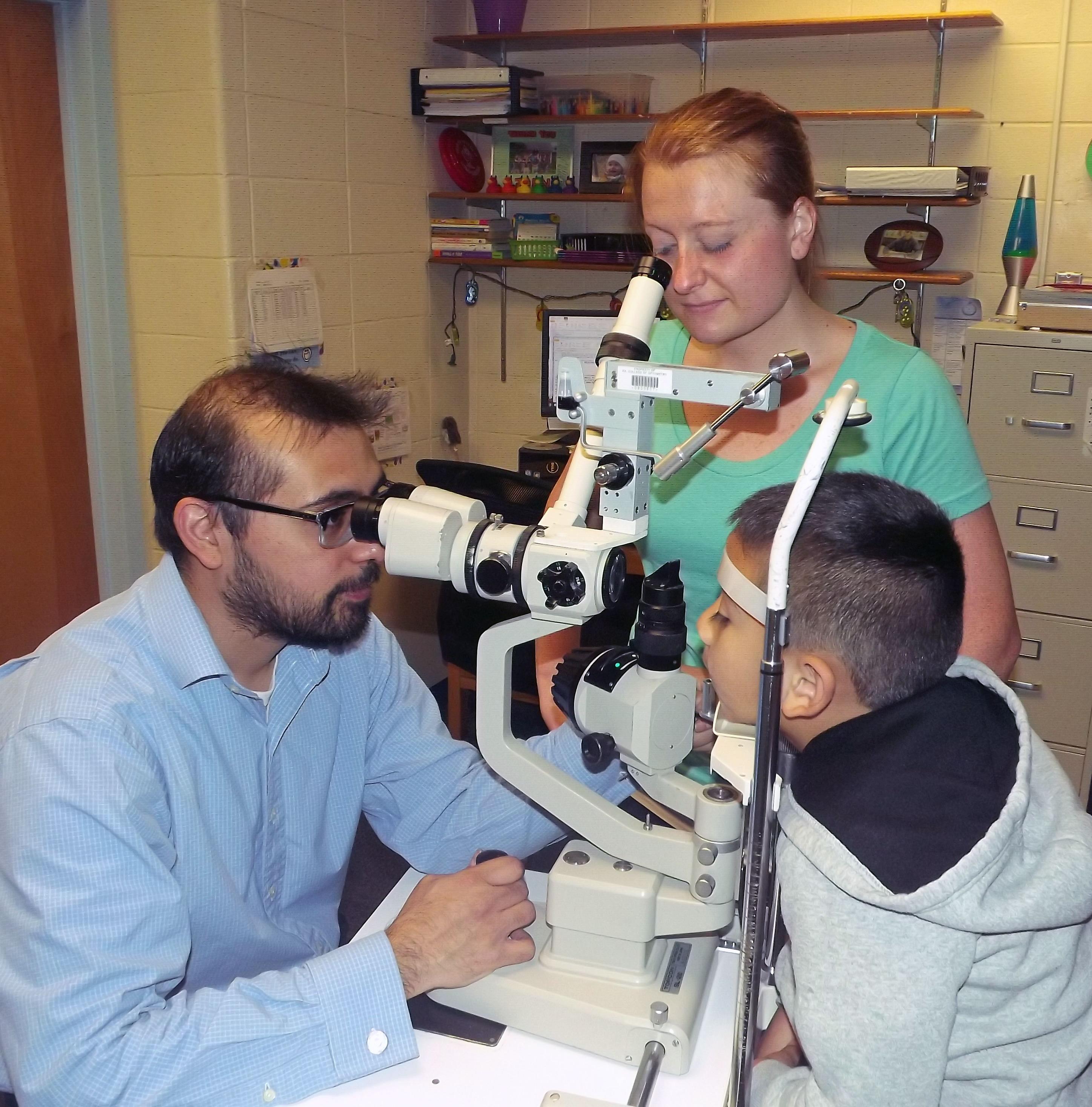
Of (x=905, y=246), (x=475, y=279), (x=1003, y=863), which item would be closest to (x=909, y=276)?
(x=905, y=246)

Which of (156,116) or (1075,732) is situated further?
(1075,732)

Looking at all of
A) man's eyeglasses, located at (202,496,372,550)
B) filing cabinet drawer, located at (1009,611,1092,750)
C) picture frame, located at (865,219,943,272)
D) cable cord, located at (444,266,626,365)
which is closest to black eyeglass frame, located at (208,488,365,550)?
man's eyeglasses, located at (202,496,372,550)

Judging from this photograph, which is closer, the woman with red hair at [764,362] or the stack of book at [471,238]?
the woman with red hair at [764,362]

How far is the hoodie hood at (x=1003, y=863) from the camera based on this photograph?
3.05 ft

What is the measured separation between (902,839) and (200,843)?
733 millimetres

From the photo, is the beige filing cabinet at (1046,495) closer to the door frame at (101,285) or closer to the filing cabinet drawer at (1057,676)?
the filing cabinet drawer at (1057,676)

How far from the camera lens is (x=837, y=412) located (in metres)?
0.81

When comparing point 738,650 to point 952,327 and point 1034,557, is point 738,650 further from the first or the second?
point 952,327

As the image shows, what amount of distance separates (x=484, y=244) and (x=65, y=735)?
109 inches

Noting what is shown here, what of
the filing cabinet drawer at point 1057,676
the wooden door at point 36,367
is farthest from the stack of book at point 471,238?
the filing cabinet drawer at point 1057,676

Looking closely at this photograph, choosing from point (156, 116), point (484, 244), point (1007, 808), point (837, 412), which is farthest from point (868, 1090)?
point (484, 244)

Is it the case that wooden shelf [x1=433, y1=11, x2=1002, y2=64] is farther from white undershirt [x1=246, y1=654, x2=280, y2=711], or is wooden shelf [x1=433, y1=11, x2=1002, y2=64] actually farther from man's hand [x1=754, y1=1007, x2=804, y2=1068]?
man's hand [x1=754, y1=1007, x2=804, y2=1068]

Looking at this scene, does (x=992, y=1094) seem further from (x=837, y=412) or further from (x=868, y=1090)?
(x=837, y=412)

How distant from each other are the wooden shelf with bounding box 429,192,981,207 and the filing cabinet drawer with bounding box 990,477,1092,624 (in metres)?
0.76
